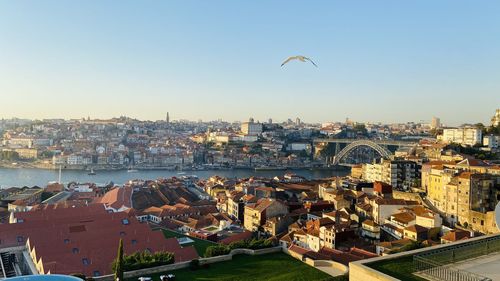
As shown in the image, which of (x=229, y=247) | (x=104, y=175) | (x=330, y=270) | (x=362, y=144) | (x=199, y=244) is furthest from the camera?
(x=362, y=144)

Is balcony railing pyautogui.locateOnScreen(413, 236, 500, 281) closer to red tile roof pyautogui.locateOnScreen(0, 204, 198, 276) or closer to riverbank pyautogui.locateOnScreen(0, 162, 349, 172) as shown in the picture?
red tile roof pyautogui.locateOnScreen(0, 204, 198, 276)

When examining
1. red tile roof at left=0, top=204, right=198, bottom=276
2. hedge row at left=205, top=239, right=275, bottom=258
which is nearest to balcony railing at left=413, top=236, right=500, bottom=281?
hedge row at left=205, top=239, right=275, bottom=258

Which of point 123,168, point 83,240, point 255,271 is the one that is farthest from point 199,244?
point 123,168

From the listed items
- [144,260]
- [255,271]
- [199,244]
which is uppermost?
[144,260]

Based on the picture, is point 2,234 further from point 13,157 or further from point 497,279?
point 13,157

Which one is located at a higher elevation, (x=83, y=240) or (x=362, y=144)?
(x=362, y=144)

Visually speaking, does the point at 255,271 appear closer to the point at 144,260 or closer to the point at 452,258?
the point at 144,260
